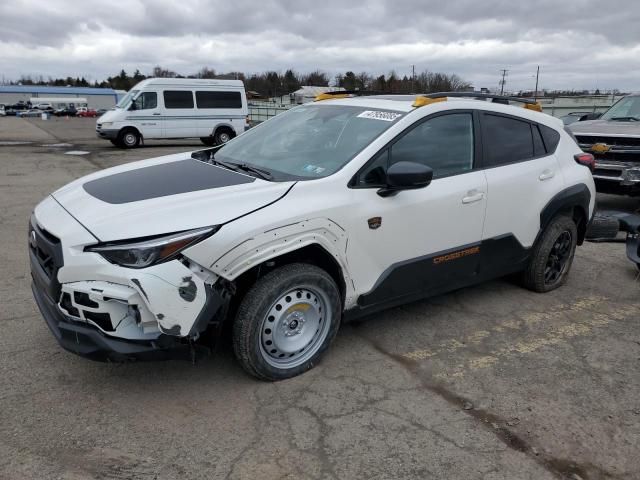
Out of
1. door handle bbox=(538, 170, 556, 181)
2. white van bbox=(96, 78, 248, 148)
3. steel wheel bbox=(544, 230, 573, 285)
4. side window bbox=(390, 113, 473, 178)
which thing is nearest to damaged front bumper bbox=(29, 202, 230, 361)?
side window bbox=(390, 113, 473, 178)

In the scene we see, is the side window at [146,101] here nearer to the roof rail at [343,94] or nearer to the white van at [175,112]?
the white van at [175,112]

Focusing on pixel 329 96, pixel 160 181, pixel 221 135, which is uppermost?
pixel 329 96

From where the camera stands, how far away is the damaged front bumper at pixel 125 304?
2.61 meters

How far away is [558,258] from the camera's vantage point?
4.92 m

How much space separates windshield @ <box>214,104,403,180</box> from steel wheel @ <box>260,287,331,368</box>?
0.76m

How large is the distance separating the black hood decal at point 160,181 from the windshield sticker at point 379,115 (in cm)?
105

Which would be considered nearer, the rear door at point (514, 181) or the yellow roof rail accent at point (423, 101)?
the yellow roof rail accent at point (423, 101)

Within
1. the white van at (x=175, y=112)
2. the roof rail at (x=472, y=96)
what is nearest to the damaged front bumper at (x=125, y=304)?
the roof rail at (x=472, y=96)

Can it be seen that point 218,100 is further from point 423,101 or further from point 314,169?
point 314,169

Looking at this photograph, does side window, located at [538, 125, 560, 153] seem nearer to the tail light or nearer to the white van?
the tail light

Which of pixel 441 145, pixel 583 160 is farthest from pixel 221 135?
pixel 441 145

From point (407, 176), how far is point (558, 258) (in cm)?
246

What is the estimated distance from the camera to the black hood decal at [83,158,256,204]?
3104mm

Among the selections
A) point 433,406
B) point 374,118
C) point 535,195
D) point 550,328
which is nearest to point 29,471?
point 433,406
